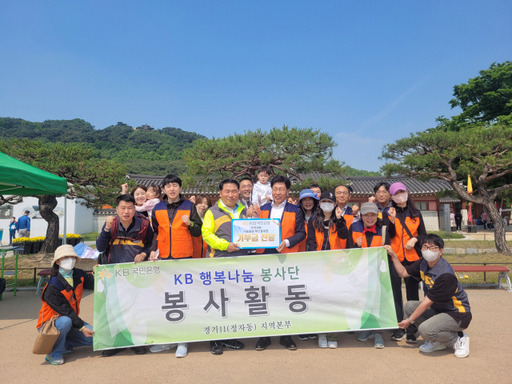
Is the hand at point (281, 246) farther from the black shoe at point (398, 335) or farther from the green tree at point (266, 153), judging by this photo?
the green tree at point (266, 153)

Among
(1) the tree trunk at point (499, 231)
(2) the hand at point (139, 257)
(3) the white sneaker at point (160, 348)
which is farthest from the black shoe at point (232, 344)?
(1) the tree trunk at point (499, 231)

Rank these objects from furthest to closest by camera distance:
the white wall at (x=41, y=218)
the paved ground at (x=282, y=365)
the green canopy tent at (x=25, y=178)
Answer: the white wall at (x=41, y=218), the green canopy tent at (x=25, y=178), the paved ground at (x=282, y=365)

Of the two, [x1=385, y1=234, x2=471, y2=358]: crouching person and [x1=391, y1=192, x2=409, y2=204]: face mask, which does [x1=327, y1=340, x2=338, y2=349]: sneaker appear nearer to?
[x1=385, y1=234, x2=471, y2=358]: crouching person

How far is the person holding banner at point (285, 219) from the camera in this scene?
3787 mm

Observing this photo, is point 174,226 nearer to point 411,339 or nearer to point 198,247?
point 198,247

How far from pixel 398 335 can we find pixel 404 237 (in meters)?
1.11

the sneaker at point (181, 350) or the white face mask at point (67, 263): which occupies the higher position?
the white face mask at point (67, 263)

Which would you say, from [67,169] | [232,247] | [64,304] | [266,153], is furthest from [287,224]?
[67,169]

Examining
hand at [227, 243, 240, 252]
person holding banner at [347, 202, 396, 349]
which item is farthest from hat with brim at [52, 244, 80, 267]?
person holding banner at [347, 202, 396, 349]

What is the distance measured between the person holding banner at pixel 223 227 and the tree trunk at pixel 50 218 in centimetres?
1046

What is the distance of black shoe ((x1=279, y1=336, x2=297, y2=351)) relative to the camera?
3.68 meters

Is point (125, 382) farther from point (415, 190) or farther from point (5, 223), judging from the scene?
point (415, 190)

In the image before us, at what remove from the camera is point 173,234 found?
3834mm

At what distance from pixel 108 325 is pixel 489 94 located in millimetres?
27780
